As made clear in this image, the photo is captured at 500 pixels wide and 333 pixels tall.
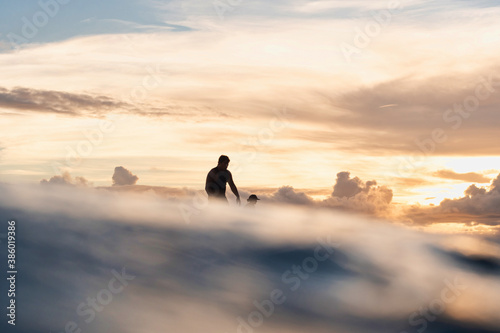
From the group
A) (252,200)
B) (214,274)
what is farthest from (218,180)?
(214,274)

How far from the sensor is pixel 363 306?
1337cm

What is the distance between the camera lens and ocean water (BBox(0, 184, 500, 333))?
36.6 feet

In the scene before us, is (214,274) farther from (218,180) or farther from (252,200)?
(252,200)

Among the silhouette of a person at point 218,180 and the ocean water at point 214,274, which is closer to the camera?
the ocean water at point 214,274

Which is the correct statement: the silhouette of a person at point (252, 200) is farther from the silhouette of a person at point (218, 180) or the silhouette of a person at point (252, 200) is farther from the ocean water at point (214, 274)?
the ocean water at point (214, 274)

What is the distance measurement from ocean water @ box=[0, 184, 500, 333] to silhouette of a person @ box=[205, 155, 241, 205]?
Result: 1.35m

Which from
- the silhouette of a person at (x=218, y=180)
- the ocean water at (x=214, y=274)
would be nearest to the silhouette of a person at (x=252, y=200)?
the silhouette of a person at (x=218, y=180)

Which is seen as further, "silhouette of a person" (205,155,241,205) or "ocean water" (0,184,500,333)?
"silhouette of a person" (205,155,241,205)

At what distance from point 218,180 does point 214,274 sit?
26.9 feet

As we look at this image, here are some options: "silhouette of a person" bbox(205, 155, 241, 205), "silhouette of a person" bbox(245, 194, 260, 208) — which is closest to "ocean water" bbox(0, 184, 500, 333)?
"silhouette of a person" bbox(205, 155, 241, 205)

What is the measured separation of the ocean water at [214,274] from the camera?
11.2 metres

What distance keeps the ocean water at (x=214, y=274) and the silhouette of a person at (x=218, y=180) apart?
4.43 feet

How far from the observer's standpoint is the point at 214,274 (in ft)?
43.5

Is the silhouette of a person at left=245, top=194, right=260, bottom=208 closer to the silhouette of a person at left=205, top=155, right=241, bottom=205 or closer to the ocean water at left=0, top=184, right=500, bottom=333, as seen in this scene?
the silhouette of a person at left=205, top=155, right=241, bottom=205
